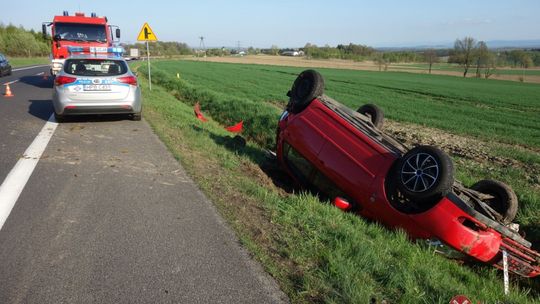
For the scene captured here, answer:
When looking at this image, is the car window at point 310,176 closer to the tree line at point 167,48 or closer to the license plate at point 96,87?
the license plate at point 96,87

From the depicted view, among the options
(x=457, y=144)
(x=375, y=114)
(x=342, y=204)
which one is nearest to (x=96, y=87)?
(x=375, y=114)

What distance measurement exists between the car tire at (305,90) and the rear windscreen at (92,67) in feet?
16.2

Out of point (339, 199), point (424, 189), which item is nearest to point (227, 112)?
point (339, 199)

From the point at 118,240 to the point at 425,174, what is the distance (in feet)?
10.3

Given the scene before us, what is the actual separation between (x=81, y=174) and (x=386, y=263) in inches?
169

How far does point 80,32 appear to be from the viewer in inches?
720

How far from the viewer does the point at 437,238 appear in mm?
4305

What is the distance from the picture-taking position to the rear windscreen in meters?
9.30

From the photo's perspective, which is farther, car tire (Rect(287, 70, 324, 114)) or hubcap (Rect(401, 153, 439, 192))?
car tire (Rect(287, 70, 324, 114))

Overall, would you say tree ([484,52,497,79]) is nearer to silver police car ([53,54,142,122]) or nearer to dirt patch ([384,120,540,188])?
dirt patch ([384,120,540,188])

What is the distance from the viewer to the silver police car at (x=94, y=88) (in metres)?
9.09

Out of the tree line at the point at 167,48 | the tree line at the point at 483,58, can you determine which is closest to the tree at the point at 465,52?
the tree line at the point at 483,58

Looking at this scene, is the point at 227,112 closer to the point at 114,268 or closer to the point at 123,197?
the point at 123,197

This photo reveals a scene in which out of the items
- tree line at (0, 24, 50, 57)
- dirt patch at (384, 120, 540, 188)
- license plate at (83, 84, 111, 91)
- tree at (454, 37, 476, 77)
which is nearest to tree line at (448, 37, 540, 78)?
tree at (454, 37, 476, 77)
